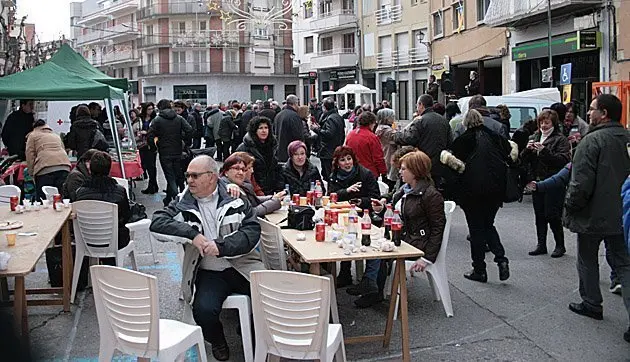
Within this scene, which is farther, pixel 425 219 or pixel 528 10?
pixel 528 10

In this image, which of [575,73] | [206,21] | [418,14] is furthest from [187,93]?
[575,73]

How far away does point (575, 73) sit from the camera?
21312 mm

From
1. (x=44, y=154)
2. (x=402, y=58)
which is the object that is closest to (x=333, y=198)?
(x=44, y=154)

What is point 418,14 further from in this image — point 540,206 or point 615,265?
point 615,265

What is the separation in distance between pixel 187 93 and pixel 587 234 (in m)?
59.8

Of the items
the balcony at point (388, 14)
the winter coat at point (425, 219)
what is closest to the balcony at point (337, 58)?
the balcony at point (388, 14)

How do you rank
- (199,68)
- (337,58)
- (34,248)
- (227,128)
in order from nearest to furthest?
1. (34,248)
2. (227,128)
3. (337,58)
4. (199,68)

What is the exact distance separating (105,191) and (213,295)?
2.40 metres

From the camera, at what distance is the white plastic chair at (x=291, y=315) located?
3.87 m

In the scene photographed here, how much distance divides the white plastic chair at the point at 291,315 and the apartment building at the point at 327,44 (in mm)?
39590

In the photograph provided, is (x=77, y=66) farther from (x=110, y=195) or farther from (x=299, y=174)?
(x=299, y=174)

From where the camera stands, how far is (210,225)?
5.12 m

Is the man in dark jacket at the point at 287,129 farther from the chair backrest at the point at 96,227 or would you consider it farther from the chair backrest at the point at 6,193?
the chair backrest at the point at 96,227

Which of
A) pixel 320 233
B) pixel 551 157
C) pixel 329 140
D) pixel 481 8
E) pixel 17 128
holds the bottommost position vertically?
pixel 320 233
